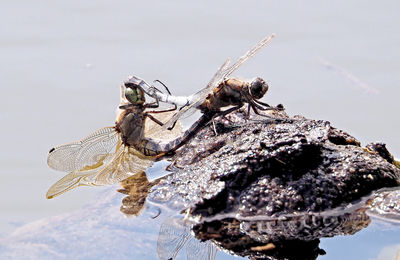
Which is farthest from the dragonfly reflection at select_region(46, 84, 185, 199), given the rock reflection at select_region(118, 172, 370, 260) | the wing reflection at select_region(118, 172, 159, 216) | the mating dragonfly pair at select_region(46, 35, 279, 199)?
the rock reflection at select_region(118, 172, 370, 260)

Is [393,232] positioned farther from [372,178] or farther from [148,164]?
[148,164]

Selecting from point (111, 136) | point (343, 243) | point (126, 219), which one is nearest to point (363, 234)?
point (343, 243)

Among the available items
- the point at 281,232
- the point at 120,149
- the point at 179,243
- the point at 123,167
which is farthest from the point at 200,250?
the point at 120,149

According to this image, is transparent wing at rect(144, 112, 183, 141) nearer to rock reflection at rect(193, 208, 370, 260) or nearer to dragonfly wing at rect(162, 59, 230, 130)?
dragonfly wing at rect(162, 59, 230, 130)

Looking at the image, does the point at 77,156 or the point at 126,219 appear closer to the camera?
the point at 126,219

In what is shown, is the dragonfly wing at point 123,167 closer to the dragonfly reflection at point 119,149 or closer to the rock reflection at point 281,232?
the dragonfly reflection at point 119,149

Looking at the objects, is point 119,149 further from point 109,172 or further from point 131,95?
point 131,95

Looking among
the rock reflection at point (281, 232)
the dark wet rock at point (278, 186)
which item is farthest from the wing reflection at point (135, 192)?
the rock reflection at point (281, 232)
